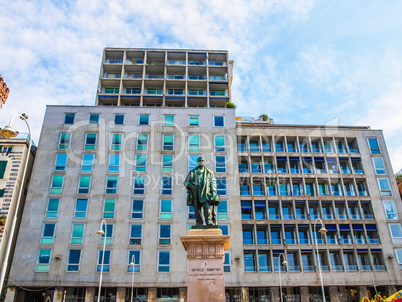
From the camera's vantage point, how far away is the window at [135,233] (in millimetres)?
39562

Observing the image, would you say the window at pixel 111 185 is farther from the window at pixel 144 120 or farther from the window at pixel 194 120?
the window at pixel 194 120

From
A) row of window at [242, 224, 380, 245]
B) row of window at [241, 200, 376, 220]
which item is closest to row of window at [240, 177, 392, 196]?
row of window at [241, 200, 376, 220]

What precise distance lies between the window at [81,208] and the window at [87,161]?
168 inches

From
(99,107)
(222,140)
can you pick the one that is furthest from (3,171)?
(222,140)

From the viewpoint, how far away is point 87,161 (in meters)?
43.6

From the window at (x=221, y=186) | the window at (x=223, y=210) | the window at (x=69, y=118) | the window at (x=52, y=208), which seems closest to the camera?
the window at (x=52, y=208)

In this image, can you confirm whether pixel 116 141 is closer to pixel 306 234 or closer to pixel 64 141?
pixel 64 141

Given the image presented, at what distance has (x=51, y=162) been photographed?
43.3 meters

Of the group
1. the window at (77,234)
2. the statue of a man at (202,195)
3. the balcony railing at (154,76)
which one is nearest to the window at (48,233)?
the window at (77,234)

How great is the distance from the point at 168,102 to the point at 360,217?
1377 inches

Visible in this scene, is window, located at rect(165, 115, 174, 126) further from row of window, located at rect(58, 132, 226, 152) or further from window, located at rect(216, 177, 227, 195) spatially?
window, located at rect(216, 177, 227, 195)

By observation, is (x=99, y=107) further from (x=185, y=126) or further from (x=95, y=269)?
(x=95, y=269)

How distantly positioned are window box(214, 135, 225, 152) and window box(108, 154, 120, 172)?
13.1 metres

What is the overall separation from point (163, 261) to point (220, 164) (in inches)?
557
